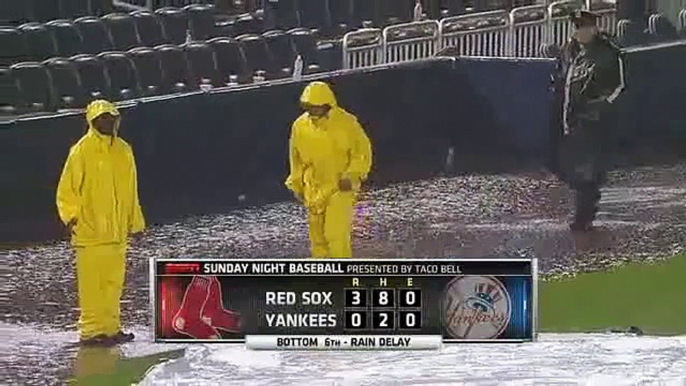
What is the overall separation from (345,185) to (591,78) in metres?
0.67

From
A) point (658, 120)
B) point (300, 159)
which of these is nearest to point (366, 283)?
point (300, 159)

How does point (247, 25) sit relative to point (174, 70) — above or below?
above

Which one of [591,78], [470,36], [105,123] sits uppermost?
[470,36]

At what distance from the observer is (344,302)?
242 centimetres

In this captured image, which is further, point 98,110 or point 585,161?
point 585,161

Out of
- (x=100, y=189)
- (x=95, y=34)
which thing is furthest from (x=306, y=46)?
(x=100, y=189)

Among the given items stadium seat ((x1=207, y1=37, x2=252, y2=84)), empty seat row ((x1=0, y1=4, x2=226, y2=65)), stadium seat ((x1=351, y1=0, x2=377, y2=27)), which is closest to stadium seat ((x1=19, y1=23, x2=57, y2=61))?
empty seat row ((x1=0, y1=4, x2=226, y2=65))

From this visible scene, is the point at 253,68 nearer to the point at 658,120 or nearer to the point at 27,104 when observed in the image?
the point at 27,104

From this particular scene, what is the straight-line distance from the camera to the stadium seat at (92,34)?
236 centimetres

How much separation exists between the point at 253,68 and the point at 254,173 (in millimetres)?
263

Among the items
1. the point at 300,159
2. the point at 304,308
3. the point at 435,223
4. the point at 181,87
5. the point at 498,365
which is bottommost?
the point at 498,365

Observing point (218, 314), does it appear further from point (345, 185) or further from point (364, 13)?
point (364, 13)

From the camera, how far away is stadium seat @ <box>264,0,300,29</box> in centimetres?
241

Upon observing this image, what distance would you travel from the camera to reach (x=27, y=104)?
238cm
